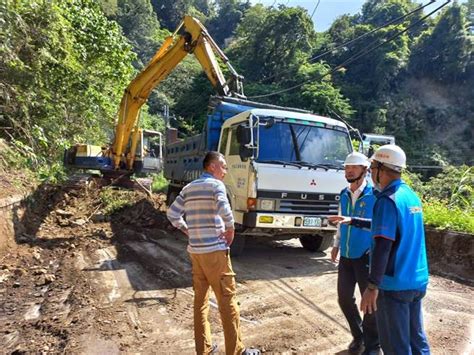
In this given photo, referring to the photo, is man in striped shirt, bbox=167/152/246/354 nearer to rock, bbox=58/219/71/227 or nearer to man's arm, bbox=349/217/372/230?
man's arm, bbox=349/217/372/230

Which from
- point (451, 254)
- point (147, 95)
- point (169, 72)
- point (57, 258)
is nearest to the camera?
point (451, 254)

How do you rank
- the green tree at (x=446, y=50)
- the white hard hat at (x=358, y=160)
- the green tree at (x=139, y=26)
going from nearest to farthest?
the white hard hat at (x=358, y=160)
the green tree at (x=446, y=50)
the green tree at (x=139, y=26)

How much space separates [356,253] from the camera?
3.70 meters

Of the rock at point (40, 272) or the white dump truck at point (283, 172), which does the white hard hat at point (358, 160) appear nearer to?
the white dump truck at point (283, 172)

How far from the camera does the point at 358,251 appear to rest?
3689mm

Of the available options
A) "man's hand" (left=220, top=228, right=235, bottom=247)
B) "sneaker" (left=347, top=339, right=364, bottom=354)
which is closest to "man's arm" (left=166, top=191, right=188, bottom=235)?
"man's hand" (left=220, top=228, right=235, bottom=247)

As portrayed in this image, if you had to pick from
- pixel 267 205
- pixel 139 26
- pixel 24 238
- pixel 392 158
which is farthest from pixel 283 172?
pixel 139 26

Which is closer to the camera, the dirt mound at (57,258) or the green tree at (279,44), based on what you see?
the dirt mound at (57,258)

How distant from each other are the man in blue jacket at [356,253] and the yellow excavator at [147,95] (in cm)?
582

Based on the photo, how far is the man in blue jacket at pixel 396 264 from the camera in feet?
8.65

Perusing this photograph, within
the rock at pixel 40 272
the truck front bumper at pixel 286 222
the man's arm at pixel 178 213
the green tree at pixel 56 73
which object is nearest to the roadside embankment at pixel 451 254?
Result: the truck front bumper at pixel 286 222

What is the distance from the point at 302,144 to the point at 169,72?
211 inches

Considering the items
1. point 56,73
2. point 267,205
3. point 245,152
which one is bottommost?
point 267,205

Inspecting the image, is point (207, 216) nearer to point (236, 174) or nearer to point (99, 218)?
point (236, 174)
